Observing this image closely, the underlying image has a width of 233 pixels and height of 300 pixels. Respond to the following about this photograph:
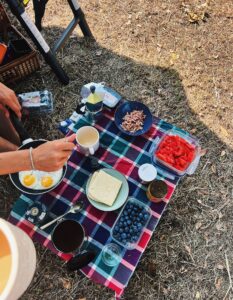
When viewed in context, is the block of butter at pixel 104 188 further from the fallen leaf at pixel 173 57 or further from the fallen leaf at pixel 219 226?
the fallen leaf at pixel 173 57

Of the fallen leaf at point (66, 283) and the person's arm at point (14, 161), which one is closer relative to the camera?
the person's arm at point (14, 161)

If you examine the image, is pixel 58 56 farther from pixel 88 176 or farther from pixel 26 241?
pixel 26 241

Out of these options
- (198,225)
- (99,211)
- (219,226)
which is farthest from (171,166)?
(219,226)

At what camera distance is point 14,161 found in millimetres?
2119

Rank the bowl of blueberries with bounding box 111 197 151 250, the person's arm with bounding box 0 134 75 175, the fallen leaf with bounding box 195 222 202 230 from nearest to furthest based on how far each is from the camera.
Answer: the person's arm with bounding box 0 134 75 175 → the bowl of blueberries with bounding box 111 197 151 250 → the fallen leaf with bounding box 195 222 202 230

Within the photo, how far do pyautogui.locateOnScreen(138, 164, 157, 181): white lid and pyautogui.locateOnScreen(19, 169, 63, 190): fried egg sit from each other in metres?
0.63

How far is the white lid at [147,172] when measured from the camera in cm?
247

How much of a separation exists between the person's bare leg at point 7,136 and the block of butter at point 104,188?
2.28 feet

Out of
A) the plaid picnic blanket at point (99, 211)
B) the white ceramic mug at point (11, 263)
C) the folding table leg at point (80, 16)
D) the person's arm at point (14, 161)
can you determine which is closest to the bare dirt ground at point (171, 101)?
the folding table leg at point (80, 16)

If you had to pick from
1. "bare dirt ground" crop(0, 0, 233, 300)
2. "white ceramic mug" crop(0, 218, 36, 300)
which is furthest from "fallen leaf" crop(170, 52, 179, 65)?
"white ceramic mug" crop(0, 218, 36, 300)

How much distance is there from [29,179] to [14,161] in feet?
1.24

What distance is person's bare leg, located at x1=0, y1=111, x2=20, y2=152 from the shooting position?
2498 mm

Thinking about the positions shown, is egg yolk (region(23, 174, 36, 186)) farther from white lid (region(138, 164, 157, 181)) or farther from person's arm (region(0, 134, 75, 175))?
white lid (region(138, 164, 157, 181))

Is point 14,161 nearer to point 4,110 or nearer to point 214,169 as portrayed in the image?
point 4,110
